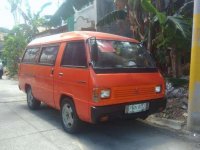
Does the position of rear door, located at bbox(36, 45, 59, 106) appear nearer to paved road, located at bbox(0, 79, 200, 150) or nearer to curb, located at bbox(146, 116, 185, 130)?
paved road, located at bbox(0, 79, 200, 150)

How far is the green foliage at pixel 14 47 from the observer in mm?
22138

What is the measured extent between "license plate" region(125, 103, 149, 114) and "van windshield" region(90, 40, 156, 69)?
782 mm

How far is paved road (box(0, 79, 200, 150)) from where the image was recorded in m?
5.34

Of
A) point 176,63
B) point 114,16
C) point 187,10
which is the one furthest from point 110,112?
point 114,16

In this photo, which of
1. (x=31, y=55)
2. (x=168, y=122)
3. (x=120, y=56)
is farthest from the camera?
(x=31, y=55)

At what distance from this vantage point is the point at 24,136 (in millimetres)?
5977

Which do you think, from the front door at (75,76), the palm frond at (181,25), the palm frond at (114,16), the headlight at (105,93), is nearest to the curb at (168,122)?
the headlight at (105,93)

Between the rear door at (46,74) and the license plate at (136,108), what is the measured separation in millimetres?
2050

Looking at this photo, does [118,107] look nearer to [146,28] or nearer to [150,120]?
A: [150,120]

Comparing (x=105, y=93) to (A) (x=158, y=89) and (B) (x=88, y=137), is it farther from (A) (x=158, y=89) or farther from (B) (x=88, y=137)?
(A) (x=158, y=89)

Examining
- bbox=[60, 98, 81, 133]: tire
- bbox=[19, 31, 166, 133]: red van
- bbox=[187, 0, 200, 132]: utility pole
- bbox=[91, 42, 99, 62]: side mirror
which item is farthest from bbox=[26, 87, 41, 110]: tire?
bbox=[187, 0, 200, 132]: utility pole

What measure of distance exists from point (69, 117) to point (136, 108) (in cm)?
142

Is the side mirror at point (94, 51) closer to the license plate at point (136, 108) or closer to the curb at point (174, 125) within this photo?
the license plate at point (136, 108)

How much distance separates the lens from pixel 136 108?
5.68 meters
